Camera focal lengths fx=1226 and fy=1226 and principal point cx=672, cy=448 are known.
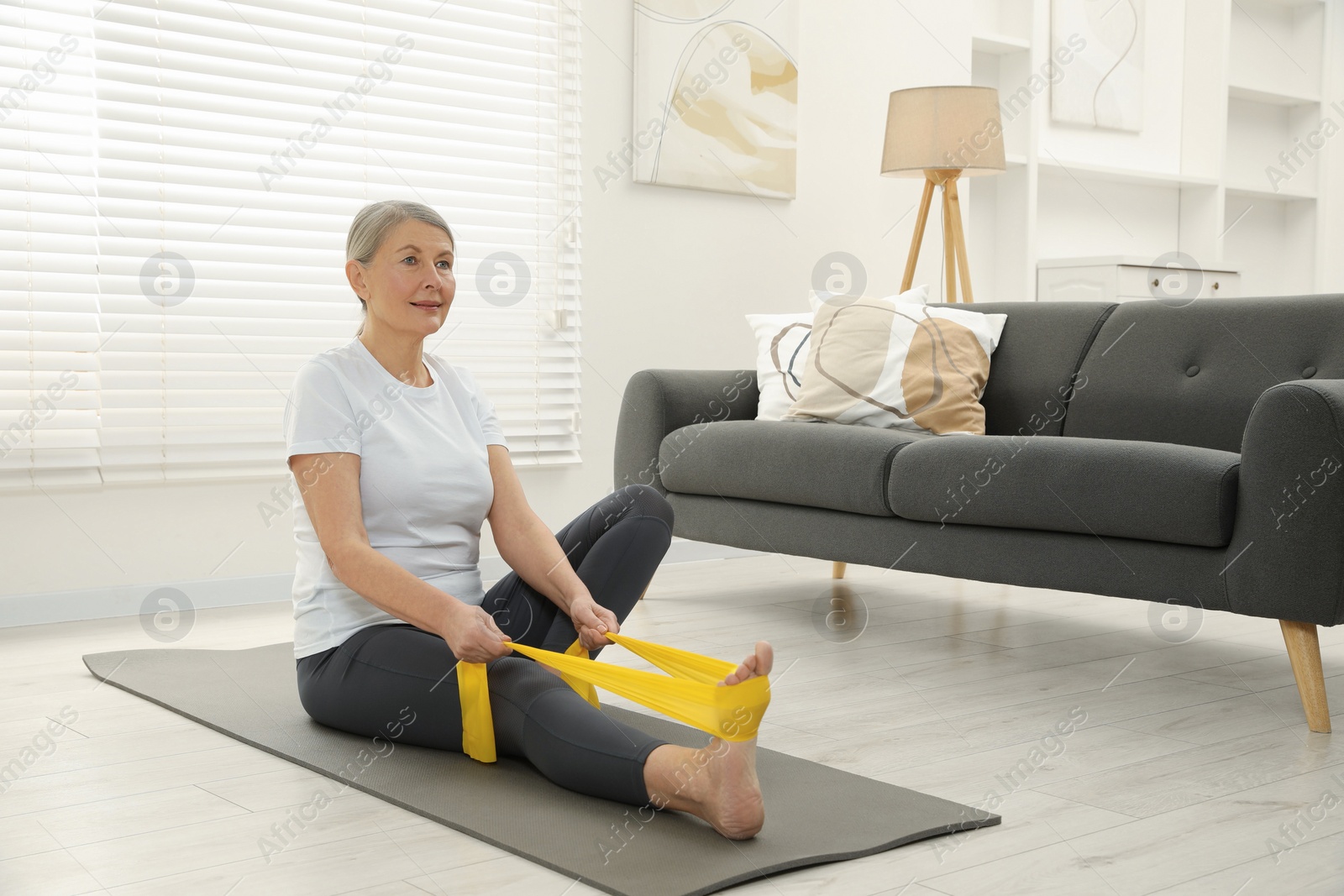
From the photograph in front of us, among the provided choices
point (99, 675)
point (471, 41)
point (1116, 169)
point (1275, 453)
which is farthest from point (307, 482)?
point (1116, 169)

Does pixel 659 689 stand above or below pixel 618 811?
above

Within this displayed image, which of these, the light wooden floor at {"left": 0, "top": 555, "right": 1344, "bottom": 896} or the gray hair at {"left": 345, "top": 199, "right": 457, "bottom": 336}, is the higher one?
the gray hair at {"left": 345, "top": 199, "right": 457, "bottom": 336}

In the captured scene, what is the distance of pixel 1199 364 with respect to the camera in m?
2.87

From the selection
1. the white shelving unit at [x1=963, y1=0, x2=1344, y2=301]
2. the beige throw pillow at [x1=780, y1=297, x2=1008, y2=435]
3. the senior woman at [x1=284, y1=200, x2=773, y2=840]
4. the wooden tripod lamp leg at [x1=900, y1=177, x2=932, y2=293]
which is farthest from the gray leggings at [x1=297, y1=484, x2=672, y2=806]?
the white shelving unit at [x1=963, y1=0, x2=1344, y2=301]

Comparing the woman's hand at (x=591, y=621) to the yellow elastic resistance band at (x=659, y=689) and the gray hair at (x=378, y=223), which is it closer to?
the yellow elastic resistance band at (x=659, y=689)

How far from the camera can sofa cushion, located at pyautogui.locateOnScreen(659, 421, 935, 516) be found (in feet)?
9.07

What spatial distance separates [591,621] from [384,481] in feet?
1.27

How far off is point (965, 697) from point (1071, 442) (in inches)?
21.6

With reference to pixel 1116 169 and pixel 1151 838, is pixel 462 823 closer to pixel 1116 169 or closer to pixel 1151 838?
pixel 1151 838

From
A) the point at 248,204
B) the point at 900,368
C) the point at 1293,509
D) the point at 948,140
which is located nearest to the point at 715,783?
the point at 1293,509

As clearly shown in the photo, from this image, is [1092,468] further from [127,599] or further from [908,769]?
[127,599]

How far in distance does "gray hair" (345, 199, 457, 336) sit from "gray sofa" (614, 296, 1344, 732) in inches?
48.1

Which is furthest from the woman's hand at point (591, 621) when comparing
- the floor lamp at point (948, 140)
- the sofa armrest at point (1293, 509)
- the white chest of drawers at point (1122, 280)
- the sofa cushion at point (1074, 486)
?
the white chest of drawers at point (1122, 280)

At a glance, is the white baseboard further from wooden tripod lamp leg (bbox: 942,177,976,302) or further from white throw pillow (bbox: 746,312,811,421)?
wooden tripod lamp leg (bbox: 942,177,976,302)
